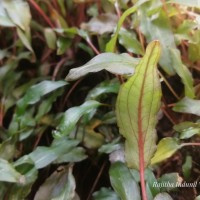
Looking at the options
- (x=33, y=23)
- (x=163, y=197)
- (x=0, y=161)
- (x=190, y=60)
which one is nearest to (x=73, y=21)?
(x=33, y=23)

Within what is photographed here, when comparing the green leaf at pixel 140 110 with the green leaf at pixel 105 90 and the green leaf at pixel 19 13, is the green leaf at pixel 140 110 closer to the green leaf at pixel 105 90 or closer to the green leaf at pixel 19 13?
the green leaf at pixel 105 90

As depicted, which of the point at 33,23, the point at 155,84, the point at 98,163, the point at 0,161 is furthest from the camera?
the point at 33,23

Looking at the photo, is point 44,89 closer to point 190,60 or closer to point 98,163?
point 98,163

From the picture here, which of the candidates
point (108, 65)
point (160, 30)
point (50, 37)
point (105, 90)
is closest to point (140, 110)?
point (108, 65)

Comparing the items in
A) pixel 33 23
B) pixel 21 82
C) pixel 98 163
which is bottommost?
pixel 98 163

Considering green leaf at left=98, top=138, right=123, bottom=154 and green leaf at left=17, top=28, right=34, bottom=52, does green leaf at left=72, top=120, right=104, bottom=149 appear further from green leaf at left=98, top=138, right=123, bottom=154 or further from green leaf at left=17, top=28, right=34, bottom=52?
green leaf at left=17, top=28, right=34, bottom=52

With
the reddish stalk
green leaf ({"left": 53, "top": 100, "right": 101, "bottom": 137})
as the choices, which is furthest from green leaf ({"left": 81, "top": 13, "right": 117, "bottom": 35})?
green leaf ({"left": 53, "top": 100, "right": 101, "bottom": 137})

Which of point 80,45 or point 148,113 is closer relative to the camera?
point 148,113

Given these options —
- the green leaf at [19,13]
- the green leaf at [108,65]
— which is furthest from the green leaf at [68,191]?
the green leaf at [19,13]
